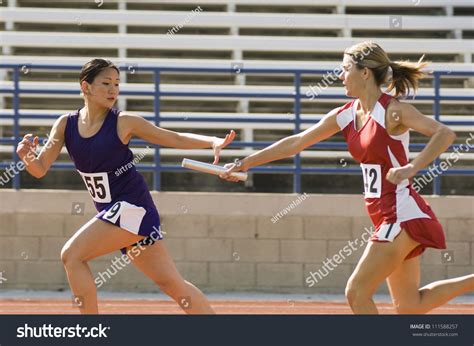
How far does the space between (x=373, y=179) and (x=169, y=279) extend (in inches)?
52.7

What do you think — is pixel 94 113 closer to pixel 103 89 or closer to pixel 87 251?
pixel 103 89

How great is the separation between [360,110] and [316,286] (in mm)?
5485

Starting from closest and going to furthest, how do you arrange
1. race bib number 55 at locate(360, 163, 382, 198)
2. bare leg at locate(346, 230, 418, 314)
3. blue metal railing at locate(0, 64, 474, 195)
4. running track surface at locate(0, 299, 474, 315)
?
bare leg at locate(346, 230, 418, 314) → race bib number 55 at locate(360, 163, 382, 198) → running track surface at locate(0, 299, 474, 315) → blue metal railing at locate(0, 64, 474, 195)

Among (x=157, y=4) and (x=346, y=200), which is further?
(x=157, y=4)

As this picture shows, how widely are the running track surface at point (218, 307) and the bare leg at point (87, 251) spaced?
3.55m

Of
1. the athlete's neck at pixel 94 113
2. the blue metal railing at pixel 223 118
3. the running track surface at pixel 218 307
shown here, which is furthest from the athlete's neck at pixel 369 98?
the blue metal railing at pixel 223 118

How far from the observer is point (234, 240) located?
11438 mm

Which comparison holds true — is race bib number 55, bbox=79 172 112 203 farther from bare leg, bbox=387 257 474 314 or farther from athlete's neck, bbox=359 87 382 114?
bare leg, bbox=387 257 474 314

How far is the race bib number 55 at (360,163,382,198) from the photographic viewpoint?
6.00 meters

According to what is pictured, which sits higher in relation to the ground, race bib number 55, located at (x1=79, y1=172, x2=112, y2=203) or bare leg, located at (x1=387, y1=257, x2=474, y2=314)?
race bib number 55, located at (x1=79, y1=172, x2=112, y2=203)

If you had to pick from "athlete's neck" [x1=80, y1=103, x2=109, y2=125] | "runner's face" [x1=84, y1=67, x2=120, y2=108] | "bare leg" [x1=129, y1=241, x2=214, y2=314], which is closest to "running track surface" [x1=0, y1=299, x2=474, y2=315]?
"bare leg" [x1=129, y1=241, x2=214, y2=314]

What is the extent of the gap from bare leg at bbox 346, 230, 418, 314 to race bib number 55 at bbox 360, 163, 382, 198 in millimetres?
282
